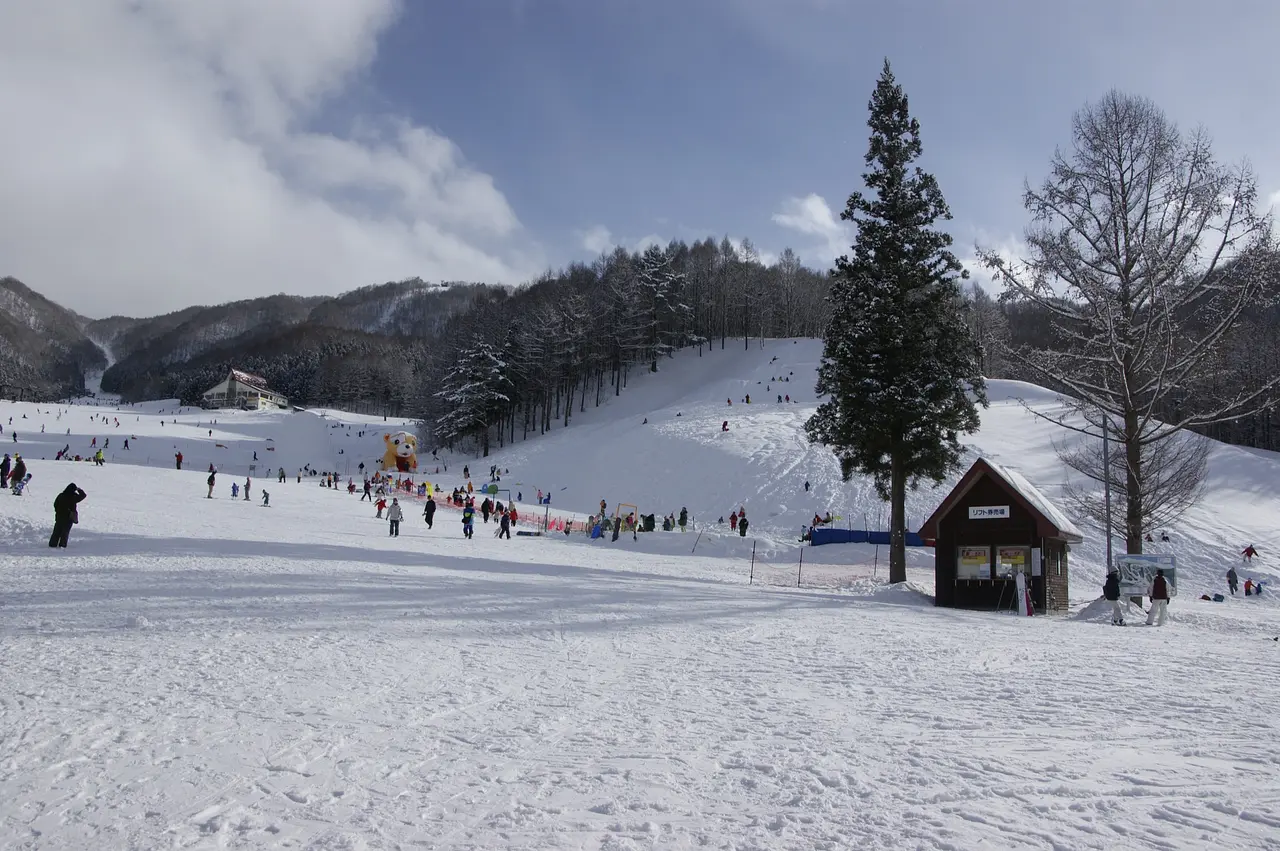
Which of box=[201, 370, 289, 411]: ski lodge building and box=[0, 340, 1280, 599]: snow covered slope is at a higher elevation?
box=[201, 370, 289, 411]: ski lodge building

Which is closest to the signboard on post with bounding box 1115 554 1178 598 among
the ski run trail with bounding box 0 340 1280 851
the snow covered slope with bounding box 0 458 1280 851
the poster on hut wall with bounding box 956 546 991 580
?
the ski run trail with bounding box 0 340 1280 851

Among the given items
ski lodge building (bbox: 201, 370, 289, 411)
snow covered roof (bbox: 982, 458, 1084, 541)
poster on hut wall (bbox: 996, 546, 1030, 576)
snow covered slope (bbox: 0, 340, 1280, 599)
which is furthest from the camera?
ski lodge building (bbox: 201, 370, 289, 411)

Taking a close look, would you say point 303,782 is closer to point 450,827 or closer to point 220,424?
point 450,827

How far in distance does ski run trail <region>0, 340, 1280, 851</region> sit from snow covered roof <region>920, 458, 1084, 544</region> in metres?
2.88

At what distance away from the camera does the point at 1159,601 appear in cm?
1574

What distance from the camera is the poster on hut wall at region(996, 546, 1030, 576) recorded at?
68.9 feet

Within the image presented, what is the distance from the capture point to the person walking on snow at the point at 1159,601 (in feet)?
51.1

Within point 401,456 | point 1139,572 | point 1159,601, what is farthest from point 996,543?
point 401,456

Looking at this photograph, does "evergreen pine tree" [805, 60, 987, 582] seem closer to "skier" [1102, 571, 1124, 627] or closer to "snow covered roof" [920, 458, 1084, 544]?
"snow covered roof" [920, 458, 1084, 544]

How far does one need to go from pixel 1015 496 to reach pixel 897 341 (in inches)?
218

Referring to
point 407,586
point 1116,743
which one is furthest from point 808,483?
point 1116,743

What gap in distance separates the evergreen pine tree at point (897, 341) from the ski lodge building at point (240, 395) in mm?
134129

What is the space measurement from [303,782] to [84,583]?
11.1 metres

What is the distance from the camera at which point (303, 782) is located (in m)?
5.02
